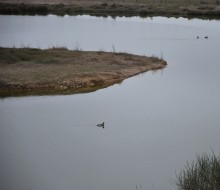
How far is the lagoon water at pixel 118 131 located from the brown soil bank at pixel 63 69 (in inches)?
33.6

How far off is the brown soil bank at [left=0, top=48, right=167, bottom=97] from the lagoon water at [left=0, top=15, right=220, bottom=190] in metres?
0.85

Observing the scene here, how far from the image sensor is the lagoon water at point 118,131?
14500 millimetres

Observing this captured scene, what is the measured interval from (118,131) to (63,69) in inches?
362

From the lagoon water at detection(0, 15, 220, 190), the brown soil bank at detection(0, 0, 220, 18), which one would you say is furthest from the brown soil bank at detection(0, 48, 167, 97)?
the brown soil bank at detection(0, 0, 220, 18)

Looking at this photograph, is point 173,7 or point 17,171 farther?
point 173,7

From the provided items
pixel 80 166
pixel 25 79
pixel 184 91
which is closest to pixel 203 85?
pixel 184 91

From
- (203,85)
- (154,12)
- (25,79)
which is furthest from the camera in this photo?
(154,12)

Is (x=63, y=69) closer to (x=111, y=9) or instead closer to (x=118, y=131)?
(x=118, y=131)

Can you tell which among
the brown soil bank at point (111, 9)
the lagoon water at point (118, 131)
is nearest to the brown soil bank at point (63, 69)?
the lagoon water at point (118, 131)

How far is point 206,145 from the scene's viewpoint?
17156 mm

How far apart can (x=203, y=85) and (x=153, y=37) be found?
55.0 ft

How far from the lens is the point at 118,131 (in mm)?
18703

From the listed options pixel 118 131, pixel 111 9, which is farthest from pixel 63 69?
pixel 111 9

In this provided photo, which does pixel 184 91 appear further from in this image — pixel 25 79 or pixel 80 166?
pixel 80 166
